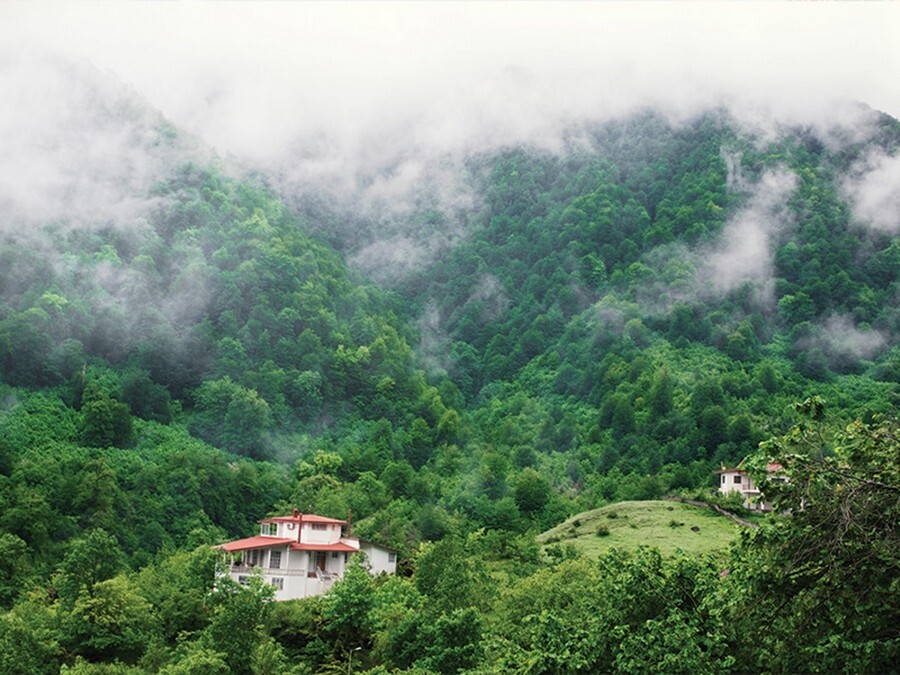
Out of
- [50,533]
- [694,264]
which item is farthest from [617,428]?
[50,533]

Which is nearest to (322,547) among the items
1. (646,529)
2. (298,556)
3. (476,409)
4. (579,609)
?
(298,556)

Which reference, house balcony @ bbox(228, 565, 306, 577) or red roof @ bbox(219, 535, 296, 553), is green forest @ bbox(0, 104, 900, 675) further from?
red roof @ bbox(219, 535, 296, 553)

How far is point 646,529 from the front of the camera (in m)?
73.2

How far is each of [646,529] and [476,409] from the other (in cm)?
6725

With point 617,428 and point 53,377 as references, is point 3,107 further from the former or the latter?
point 617,428

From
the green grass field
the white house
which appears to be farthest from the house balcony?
the green grass field

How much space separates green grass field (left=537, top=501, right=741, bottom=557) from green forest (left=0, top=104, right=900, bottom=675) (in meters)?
3.56

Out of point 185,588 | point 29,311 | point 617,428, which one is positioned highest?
point 29,311

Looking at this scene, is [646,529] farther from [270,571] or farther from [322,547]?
[270,571]

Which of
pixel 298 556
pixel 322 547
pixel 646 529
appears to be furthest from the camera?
pixel 646 529

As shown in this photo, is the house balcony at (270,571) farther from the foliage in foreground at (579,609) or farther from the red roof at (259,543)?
the foliage in foreground at (579,609)

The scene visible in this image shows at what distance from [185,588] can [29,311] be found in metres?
70.0

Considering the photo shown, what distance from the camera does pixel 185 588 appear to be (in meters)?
60.5

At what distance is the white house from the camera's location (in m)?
63.2
